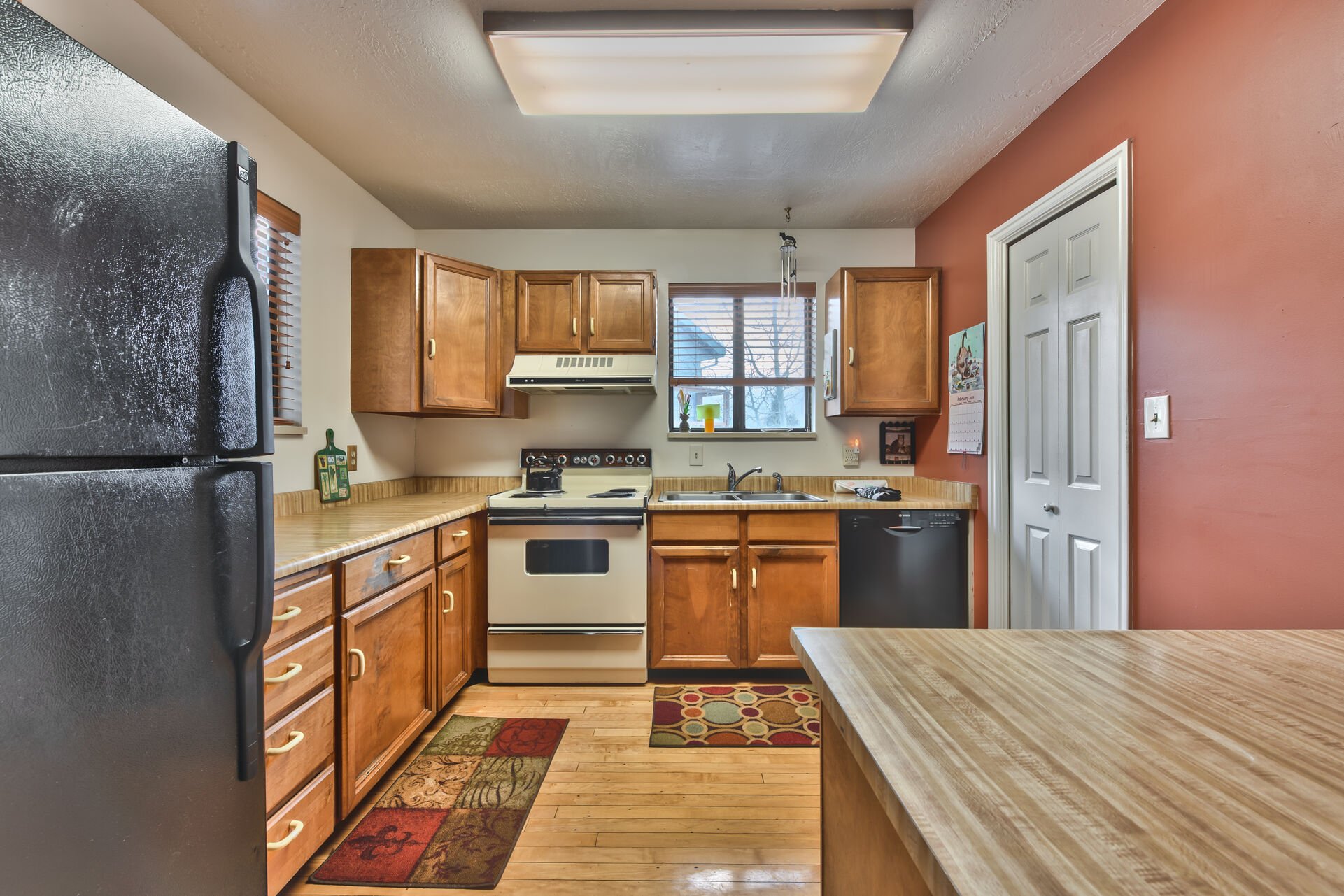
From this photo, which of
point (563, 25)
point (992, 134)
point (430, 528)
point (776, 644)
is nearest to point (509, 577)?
point (430, 528)

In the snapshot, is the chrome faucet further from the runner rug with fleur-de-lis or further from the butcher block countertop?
the butcher block countertop

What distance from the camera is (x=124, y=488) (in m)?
0.71

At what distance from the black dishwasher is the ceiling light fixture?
70.7 inches

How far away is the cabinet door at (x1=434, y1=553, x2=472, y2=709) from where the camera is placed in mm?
2189

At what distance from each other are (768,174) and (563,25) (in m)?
1.20

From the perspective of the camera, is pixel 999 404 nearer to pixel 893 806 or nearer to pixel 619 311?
pixel 619 311

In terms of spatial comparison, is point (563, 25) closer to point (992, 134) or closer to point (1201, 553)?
point (992, 134)

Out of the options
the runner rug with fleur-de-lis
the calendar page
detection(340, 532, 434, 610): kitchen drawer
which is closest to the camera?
the runner rug with fleur-de-lis

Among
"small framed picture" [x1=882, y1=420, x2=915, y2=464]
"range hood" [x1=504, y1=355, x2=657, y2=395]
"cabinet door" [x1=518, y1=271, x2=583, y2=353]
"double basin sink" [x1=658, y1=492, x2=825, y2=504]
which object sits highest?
"cabinet door" [x1=518, y1=271, x2=583, y2=353]

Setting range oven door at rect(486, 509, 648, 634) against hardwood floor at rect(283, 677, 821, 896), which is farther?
range oven door at rect(486, 509, 648, 634)

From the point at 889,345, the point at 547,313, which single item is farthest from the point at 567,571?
the point at 889,345

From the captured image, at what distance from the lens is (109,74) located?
71 centimetres

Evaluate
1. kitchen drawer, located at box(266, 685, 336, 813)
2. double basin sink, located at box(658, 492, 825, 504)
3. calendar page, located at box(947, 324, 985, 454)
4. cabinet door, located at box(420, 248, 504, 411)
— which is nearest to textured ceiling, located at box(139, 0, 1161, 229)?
cabinet door, located at box(420, 248, 504, 411)

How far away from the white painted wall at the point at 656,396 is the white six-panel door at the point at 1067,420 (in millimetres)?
996
